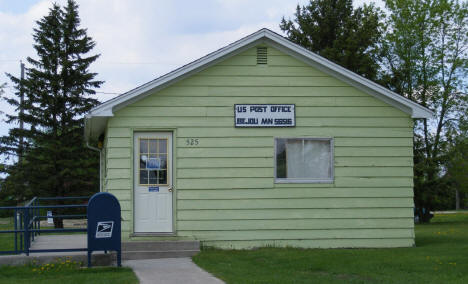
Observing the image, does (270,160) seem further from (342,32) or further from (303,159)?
(342,32)

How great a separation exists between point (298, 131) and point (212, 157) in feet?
6.85

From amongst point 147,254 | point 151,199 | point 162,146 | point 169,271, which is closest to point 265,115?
point 162,146

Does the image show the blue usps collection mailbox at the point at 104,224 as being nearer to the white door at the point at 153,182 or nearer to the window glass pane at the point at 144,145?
the white door at the point at 153,182

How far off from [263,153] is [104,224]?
4462 mm

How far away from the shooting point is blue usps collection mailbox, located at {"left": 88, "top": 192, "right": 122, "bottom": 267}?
34.7 ft

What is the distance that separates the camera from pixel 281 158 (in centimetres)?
1388

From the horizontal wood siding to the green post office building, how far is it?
23mm

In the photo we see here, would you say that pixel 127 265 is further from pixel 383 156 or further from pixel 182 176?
pixel 383 156

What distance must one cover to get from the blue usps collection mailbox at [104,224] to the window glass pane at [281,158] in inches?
176

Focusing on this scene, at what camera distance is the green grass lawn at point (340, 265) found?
9352 millimetres

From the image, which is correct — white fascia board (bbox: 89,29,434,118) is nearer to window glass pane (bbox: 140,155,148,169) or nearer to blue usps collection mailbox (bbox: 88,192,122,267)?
window glass pane (bbox: 140,155,148,169)

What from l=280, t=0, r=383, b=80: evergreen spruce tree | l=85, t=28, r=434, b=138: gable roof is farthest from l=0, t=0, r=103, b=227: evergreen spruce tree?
l=85, t=28, r=434, b=138: gable roof

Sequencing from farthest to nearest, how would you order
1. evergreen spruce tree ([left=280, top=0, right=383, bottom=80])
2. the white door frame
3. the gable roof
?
evergreen spruce tree ([left=280, top=0, right=383, bottom=80]), the white door frame, the gable roof

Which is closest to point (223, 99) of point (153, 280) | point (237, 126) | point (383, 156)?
point (237, 126)
